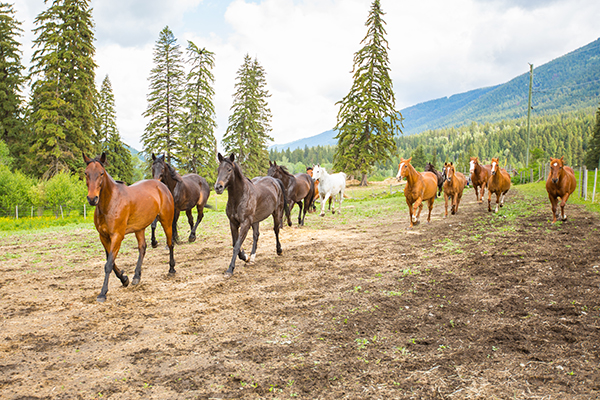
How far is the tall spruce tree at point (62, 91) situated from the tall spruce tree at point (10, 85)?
3.60 m

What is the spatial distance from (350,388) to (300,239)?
27.0 ft

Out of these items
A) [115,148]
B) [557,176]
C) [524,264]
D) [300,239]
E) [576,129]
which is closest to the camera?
[524,264]

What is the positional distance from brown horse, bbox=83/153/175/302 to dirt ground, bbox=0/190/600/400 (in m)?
0.69

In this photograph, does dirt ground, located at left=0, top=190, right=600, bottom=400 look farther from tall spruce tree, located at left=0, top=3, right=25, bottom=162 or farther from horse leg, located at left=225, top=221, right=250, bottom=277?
tall spruce tree, located at left=0, top=3, right=25, bottom=162

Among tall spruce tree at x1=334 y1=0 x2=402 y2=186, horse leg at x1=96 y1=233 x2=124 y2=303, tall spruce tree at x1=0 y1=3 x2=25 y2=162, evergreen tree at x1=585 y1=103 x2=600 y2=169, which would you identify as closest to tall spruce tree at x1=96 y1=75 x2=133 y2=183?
tall spruce tree at x1=0 y1=3 x2=25 y2=162

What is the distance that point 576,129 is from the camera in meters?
131

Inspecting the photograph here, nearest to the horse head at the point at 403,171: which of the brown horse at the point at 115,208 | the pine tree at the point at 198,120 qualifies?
the brown horse at the point at 115,208

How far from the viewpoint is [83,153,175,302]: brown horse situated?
17.9ft

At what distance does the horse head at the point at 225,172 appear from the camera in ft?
22.4

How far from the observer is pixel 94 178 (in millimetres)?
5359

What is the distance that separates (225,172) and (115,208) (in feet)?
7.00

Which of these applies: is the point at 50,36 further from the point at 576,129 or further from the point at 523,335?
the point at 576,129

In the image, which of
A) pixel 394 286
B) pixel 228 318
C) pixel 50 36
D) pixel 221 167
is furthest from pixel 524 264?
pixel 50 36

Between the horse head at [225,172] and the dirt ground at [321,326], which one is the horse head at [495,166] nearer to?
the dirt ground at [321,326]
